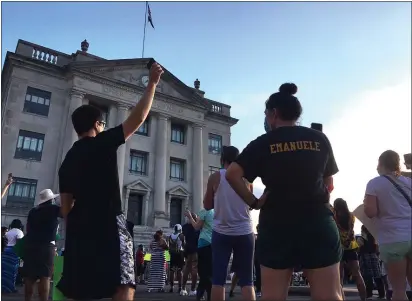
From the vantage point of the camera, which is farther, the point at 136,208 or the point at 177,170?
the point at 177,170

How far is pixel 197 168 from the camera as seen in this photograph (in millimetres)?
30266

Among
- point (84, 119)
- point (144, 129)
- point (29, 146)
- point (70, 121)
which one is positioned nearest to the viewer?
point (84, 119)

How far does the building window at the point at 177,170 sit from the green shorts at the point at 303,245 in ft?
90.8

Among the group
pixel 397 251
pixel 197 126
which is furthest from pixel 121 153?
pixel 397 251

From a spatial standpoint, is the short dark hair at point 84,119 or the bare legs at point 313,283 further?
the short dark hair at point 84,119

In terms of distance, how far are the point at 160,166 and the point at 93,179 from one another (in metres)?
26.1

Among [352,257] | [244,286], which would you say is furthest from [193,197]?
[244,286]

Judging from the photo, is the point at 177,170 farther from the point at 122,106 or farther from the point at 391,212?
the point at 391,212

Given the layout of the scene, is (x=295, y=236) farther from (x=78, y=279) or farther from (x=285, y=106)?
(x=78, y=279)

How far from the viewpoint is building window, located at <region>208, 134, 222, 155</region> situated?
32844 millimetres

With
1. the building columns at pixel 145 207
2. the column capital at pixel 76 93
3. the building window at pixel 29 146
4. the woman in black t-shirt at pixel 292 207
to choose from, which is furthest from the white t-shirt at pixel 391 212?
the column capital at pixel 76 93

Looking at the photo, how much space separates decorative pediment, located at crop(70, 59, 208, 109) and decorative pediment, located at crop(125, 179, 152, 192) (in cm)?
779

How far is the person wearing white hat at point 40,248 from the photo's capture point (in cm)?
473

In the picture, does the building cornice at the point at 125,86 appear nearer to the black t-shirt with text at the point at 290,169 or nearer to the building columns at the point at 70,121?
the building columns at the point at 70,121
